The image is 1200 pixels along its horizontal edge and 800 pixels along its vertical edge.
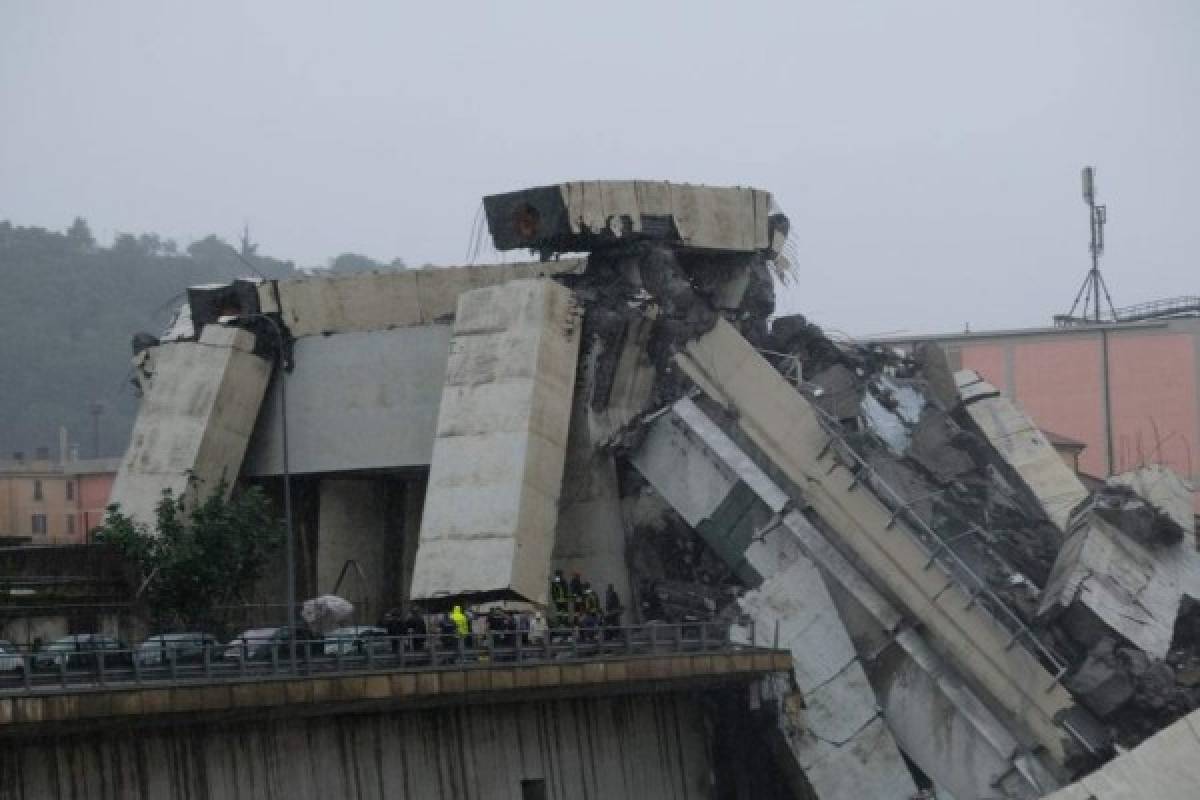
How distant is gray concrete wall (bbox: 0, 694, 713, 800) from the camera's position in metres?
35.4

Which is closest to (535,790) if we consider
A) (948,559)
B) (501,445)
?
(501,445)

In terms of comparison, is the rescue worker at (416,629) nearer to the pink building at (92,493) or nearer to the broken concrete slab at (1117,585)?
the broken concrete slab at (1117,585)

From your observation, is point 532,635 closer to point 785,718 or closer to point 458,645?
point 458,645

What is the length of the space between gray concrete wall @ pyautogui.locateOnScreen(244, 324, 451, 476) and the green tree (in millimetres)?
5654

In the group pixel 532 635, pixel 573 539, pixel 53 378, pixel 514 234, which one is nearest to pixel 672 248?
pixel 514 234

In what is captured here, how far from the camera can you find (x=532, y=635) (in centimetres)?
4578

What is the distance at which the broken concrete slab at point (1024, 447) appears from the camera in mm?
68188

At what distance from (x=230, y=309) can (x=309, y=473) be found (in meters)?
5.32

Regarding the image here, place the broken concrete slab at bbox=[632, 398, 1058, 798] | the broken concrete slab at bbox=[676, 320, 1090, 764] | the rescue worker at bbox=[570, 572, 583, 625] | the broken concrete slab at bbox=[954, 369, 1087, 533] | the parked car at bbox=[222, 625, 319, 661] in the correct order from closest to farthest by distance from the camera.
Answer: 1. the parked car at bbox=[222, 625, 319, 661]
2. the broken concrete slab at bbox=[632, 398, 1058, 798]
3. the rescue worker at bbox=[570, 572, 583, 625]
4. the broken concrete slab at bbox=[676, 320, 1090, 764]
5. the broken concrete slab at bbox=[954, 369, 1087, 533]

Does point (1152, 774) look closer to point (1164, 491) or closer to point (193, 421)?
point (1164, 491)

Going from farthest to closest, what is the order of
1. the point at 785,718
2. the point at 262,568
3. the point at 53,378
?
the point at 53,378 < the point at 262,568 < the point at 785,718

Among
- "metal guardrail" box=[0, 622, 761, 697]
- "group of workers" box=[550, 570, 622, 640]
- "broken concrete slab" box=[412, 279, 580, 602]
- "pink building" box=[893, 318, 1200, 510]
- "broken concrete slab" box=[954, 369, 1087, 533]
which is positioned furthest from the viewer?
"pink building" box=[893, 318, 1200, 510]

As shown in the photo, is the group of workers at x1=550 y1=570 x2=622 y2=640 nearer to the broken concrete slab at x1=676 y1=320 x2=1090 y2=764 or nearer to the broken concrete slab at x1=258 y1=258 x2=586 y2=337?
the broken concrete slab at x1=676 y1=320 x2=1090 y2=764

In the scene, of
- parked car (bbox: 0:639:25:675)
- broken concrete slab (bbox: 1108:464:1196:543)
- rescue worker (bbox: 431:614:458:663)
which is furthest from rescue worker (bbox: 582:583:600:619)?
parked car (bbox: 0:639:25:675)
